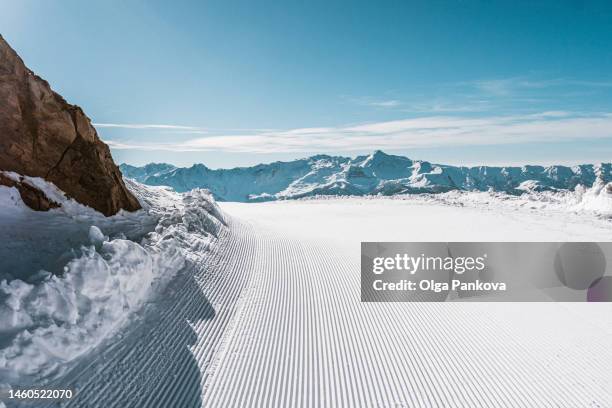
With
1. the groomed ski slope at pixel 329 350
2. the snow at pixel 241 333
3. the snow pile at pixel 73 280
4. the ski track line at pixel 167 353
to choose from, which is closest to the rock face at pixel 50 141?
the snow pile at pixel 73 280

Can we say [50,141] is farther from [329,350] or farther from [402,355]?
[402,355]

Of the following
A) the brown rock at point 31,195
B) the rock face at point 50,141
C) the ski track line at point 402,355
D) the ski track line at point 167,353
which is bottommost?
the ski track line at point 402,355

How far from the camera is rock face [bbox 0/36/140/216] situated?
1328 centimetres

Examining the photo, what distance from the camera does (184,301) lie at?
36.5 feet

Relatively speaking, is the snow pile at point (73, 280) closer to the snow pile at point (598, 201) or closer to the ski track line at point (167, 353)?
the ski track line at point (167, 353)

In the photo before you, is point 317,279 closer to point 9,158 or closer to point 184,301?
point 184,301

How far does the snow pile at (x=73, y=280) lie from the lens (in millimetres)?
7344

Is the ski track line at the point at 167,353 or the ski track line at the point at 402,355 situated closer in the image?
the ski track line at the point at 167,353

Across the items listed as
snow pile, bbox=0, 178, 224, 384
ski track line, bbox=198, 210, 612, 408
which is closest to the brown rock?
snow pile, bbox=0, 178, 224, 384

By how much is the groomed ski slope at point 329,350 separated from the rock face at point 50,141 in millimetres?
5649

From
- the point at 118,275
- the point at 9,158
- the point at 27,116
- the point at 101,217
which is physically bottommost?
the point at 118,275

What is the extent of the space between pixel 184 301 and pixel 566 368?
10.3 m

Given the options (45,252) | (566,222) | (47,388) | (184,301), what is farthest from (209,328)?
(566,222)

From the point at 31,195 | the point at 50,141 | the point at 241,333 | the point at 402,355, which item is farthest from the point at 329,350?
the point at 50,141
